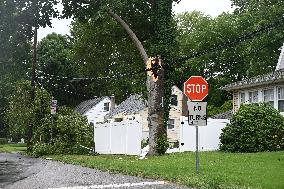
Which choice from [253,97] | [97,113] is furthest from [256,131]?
[97,113]

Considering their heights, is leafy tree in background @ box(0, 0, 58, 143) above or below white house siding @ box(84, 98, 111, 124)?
above

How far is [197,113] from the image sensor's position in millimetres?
13211

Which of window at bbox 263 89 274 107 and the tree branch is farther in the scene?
window at bbox 263 89 274 107

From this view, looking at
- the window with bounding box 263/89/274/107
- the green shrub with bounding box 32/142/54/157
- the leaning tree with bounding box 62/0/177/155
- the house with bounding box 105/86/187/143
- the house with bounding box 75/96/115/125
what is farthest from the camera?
the house with bounding box 75/96/115/125

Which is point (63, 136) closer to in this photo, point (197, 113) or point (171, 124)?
point (197, 113)

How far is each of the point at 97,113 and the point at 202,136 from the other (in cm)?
3319

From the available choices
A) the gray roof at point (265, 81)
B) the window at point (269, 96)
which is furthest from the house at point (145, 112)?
the window at point (269, 96)

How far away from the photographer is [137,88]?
2616 cm

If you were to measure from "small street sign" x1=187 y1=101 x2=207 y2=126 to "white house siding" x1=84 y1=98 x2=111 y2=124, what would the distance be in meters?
46.1

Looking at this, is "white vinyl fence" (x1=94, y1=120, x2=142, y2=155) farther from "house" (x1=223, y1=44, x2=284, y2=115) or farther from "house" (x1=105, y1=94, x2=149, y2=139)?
"house" (x1=105, y1=94, x2=149, y2=139)

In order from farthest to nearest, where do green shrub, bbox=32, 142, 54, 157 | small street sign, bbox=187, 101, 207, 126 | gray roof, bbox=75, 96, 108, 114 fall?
gray roof, bbox=75, 96, 108, 114, green shrub, bbox=32, 142, 54, 157, small street sign, bbox=187, 101, 207, 126

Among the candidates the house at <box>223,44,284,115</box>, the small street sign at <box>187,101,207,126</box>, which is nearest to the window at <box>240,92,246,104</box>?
the house at <box>223,44,284,115</box>

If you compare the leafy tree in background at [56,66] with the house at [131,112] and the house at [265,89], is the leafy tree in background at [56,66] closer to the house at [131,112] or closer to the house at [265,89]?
the house at [131,112]

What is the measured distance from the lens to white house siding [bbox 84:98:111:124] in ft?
194
